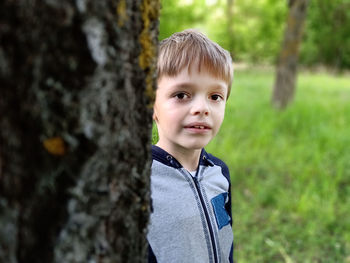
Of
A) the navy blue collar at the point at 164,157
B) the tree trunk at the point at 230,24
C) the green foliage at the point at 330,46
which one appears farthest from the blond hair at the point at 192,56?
the green foliage at the point at 330,46

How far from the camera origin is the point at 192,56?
1217mm

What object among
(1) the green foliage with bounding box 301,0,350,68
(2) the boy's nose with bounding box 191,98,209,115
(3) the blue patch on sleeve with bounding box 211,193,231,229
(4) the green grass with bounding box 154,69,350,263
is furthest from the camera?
(1) the green foliage with bounding box 301,0,350,68

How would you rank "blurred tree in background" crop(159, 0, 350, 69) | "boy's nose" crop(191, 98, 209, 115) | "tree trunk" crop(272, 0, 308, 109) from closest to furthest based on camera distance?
"boy's nose" crop(191, 98, 209, 115)
"tree trunk" crop(272, 0, 308, 109)
"blurred tree in background" crop(159, 0, 350, 69)

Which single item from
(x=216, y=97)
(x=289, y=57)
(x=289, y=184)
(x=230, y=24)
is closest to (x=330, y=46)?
(x=230, y=24)

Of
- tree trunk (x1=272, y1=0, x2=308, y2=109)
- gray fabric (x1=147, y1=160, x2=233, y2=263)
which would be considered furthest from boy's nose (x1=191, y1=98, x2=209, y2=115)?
tree trunk (x1=272, y1=0, x2=308, y2=109)

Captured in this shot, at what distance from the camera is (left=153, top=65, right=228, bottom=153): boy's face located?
1193 mm

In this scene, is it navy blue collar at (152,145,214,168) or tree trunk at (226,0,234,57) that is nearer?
navy blue collar at (152,145,214,168)

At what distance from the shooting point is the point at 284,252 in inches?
113

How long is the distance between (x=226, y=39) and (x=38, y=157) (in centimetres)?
2195

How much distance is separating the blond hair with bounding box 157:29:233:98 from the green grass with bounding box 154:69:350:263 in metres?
2.04

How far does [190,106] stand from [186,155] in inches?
8.9

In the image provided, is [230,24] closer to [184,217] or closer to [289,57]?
[289,57]

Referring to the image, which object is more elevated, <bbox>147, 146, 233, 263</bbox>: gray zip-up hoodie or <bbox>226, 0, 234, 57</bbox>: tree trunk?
<bbox>226, 0, 234, 57</bbox>: tree trunk

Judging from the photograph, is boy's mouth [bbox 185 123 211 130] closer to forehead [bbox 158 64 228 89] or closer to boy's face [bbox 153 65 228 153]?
boy's face [bbox 153 65 228 153]
